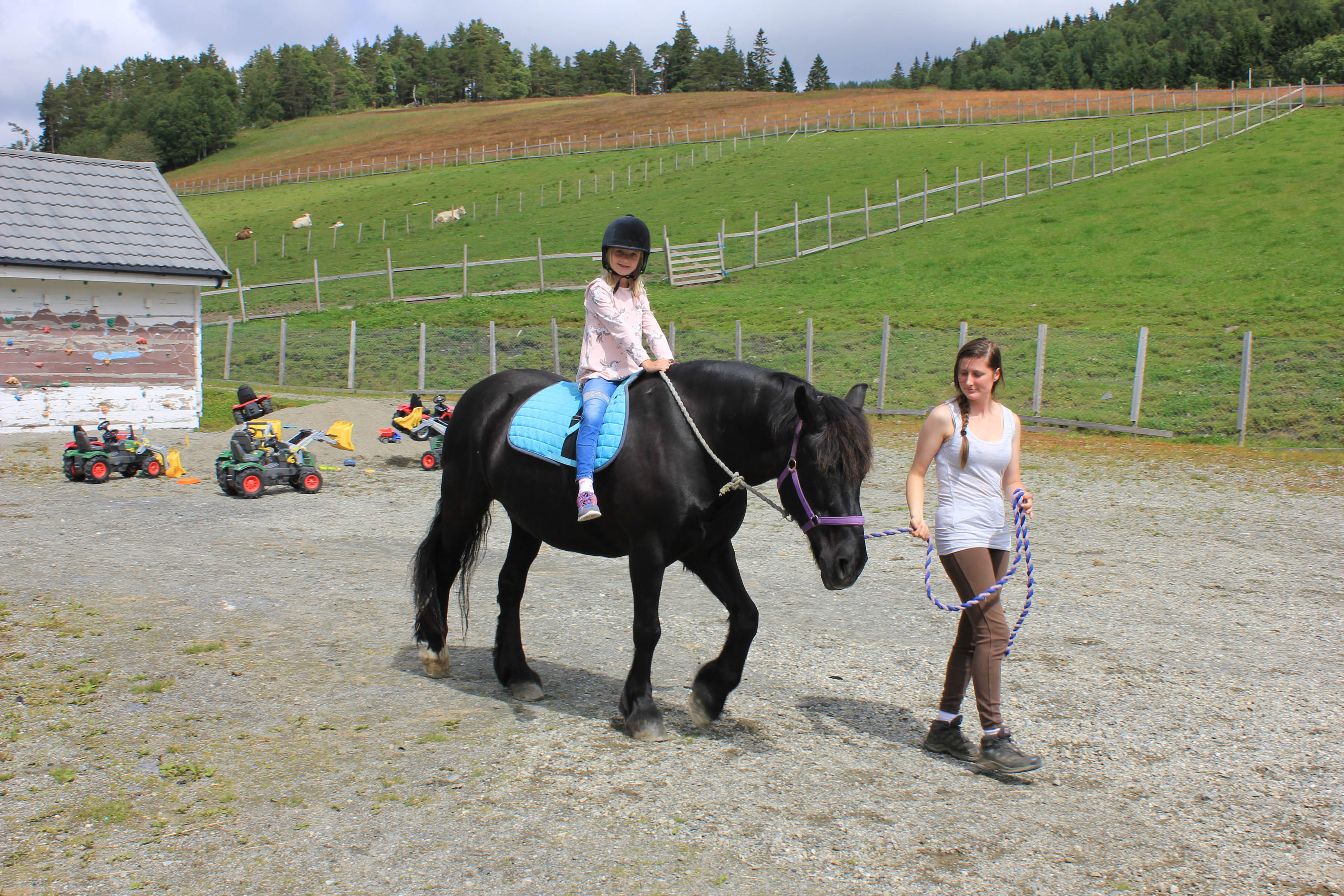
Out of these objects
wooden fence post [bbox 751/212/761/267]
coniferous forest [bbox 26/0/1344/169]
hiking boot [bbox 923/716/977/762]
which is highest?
coniferous forest [bbox 26/0/1344/169]

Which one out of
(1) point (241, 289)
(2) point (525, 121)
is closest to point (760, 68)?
(2) point (525, 121)

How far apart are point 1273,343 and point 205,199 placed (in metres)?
72.8

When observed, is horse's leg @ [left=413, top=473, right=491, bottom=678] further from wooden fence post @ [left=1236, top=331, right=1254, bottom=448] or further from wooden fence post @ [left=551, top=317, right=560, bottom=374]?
wooden fence post @ [left=551, top=317, right=560, bottom=374]

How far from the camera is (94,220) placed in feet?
52.5

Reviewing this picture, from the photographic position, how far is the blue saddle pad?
436 cm

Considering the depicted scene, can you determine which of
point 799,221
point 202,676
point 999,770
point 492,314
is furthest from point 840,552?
point 799,221

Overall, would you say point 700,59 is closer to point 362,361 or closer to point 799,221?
point 799,221

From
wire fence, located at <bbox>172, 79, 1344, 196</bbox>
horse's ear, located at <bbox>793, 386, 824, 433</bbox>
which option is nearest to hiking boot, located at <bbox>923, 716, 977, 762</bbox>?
horse's ear, located at <bbox>793, 386, 824, 433</bbox>

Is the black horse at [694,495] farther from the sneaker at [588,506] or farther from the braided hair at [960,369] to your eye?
the braided hair at [960,369]

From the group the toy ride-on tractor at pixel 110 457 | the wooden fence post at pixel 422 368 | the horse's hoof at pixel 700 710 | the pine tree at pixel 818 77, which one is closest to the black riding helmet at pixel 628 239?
the horse's hoof at pixel 700 710

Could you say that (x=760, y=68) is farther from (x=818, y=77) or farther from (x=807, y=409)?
A: (x=807, y=409)

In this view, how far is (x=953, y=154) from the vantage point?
4844cm

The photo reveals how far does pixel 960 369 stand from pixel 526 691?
8.84 feet

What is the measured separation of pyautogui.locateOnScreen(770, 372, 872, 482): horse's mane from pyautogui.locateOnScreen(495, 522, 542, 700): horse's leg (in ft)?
6.35
